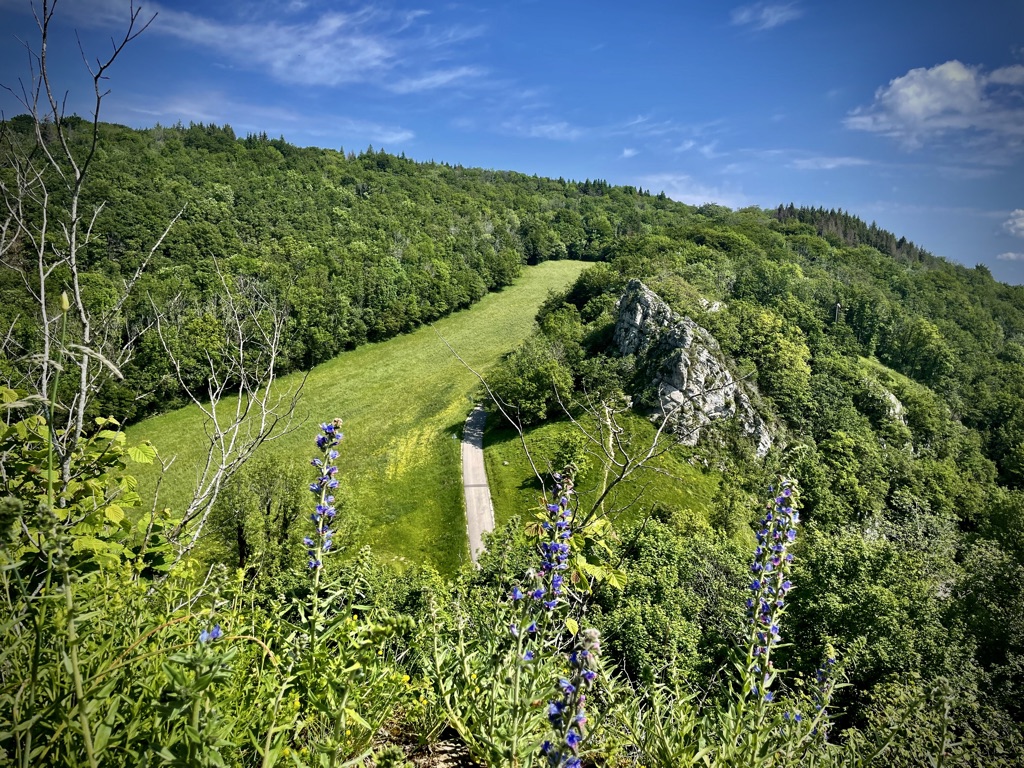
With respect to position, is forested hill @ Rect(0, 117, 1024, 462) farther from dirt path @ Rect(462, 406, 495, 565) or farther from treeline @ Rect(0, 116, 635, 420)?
dirt path @ Rect(462, 406, 495, 565)

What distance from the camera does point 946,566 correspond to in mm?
28844

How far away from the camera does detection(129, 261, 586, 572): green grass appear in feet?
117

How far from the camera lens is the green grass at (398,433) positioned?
1409 inches

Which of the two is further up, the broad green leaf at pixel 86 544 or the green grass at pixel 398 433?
the broad green leaf at pixel 86 544

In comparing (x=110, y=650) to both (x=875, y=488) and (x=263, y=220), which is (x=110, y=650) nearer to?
(x=875, y=488)

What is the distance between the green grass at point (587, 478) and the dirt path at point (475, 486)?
0.59 metres

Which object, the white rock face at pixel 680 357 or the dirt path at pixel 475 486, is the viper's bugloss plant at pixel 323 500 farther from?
the white rock face at pixel 680 357

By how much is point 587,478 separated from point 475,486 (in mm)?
9164

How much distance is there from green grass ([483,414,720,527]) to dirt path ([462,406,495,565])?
0.59m

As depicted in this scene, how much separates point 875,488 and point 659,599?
3416 cm

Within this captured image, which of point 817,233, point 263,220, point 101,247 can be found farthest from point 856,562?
point 817,233

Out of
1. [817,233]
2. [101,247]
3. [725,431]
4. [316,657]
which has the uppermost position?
[817,233]

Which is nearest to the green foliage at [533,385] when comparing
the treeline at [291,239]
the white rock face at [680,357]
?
the white rock face at [680,357]

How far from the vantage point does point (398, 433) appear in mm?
49469
